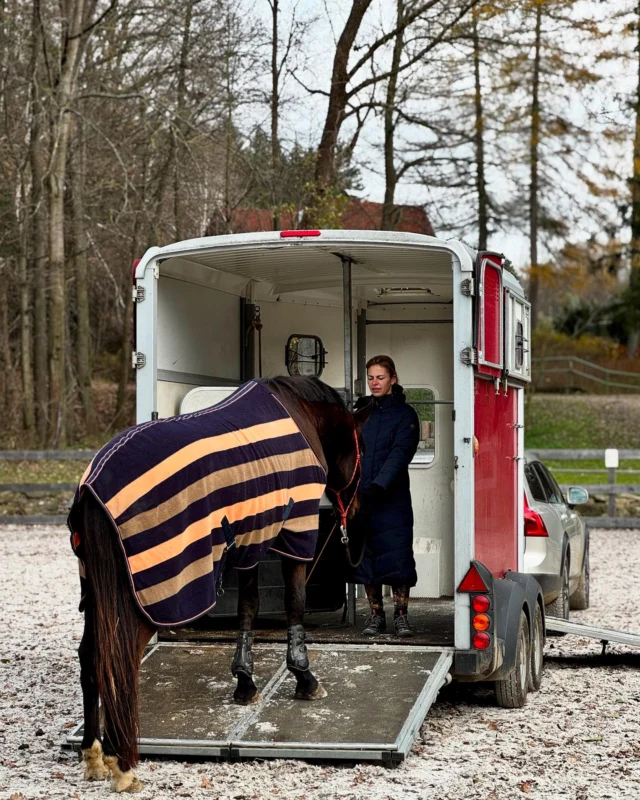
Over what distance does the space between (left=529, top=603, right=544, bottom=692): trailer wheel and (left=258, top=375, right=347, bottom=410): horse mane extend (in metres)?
1.79

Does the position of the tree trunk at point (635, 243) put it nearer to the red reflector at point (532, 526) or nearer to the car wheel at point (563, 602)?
the car wheel at point (563, 602)

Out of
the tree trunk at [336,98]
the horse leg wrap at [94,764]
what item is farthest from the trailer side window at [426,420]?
the tree trunk at [336,98]

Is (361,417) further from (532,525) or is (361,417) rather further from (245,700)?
(532,525)

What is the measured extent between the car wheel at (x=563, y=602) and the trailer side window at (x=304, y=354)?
2491 mm

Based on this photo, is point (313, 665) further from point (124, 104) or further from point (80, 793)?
point (124, 104)

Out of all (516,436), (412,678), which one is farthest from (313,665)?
(516,436)

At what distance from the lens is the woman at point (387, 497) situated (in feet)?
21.0

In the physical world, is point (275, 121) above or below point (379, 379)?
above

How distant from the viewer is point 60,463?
1886 cm

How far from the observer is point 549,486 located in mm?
9188

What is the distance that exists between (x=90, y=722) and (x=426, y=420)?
12.8 ft

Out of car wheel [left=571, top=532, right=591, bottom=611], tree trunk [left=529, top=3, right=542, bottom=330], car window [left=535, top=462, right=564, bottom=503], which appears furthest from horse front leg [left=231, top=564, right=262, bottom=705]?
tree trunk [left=529, top=3, right=542, bottom=330]

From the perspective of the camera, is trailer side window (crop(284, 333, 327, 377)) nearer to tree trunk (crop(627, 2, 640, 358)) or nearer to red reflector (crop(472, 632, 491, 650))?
red reflector (crop(472, 632, 491, 650))

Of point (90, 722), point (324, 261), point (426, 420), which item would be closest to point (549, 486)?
point (426, 420)
